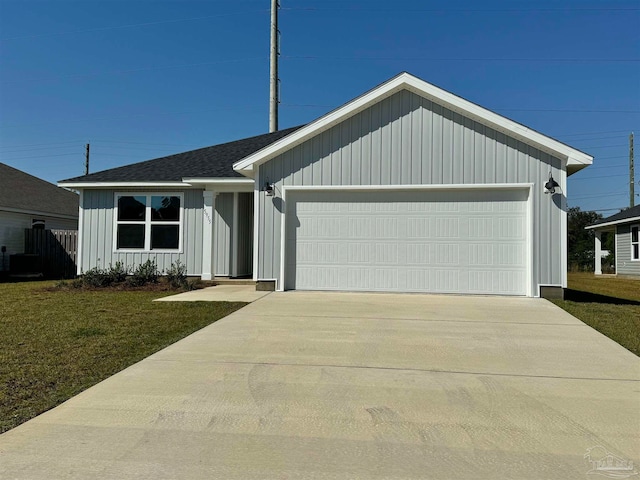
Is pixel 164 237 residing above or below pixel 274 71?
below

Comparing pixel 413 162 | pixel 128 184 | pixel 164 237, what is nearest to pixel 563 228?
pixel 413 162

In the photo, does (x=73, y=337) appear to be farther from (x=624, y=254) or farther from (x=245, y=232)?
(x=624, y=254)

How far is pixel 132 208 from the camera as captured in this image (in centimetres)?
1297

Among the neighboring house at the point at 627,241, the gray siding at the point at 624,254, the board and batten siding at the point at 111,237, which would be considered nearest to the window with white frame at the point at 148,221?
the board and batten siding at the point at 111,237

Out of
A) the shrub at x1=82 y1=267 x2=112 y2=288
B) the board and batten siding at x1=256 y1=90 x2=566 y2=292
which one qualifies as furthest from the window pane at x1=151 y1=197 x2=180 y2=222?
the board and batten siding at x1=256 y1=90 x2=566 y2=292

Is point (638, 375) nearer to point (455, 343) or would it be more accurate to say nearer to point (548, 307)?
point (455, 343)

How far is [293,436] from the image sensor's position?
2936mm

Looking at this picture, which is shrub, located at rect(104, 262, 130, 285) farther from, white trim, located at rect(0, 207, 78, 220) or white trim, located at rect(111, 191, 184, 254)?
white trim, located at rect(0, 207, 78, 220)

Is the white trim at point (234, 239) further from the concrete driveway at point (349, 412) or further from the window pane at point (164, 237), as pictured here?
the concrete driveway at point (349, 412)

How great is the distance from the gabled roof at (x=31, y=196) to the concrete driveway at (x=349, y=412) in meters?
15.8

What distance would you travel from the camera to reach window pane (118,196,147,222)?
12898mm

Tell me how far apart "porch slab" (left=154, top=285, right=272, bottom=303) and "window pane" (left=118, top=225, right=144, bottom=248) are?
3.32 meters

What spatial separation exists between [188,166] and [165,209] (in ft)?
5.59

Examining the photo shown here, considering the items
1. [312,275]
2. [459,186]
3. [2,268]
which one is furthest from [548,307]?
[2,268]
